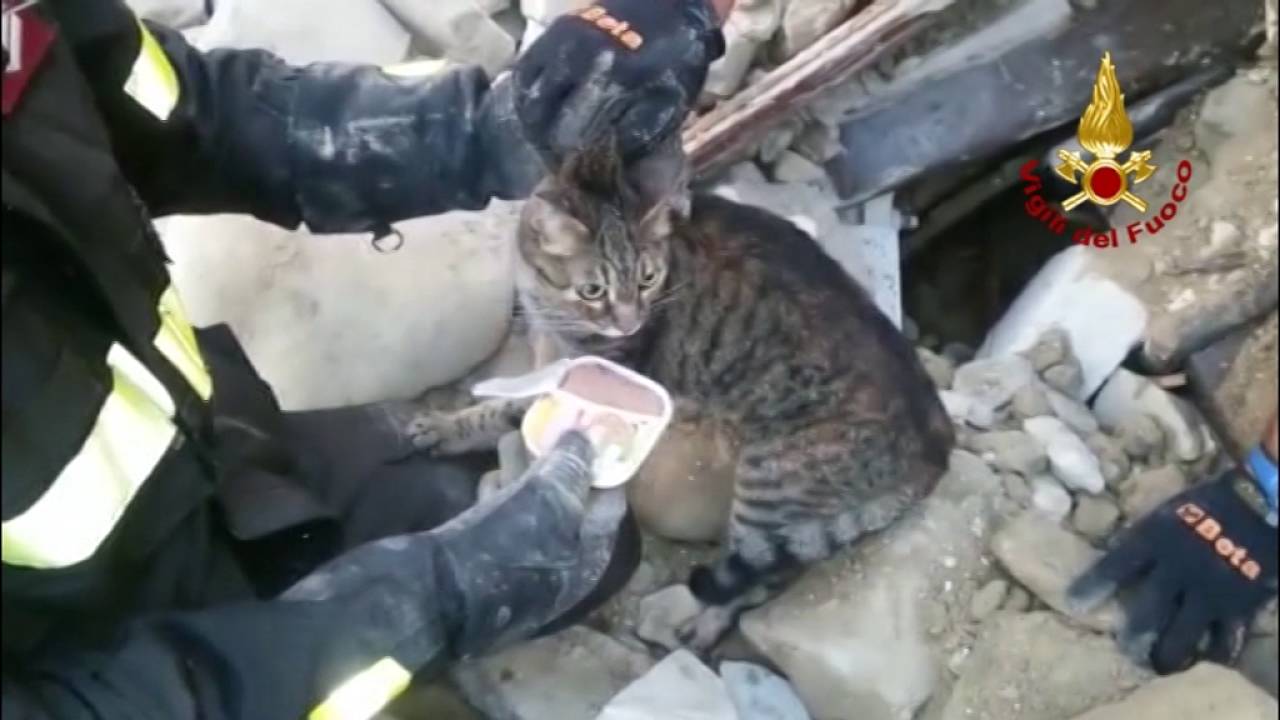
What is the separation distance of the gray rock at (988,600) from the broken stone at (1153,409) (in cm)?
27

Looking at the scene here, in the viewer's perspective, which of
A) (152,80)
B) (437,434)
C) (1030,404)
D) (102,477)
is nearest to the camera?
(102,477)

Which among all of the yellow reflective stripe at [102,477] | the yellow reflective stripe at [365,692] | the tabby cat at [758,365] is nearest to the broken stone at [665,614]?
the tabby cat at [758,365]

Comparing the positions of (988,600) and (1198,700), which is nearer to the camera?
(1198,700)

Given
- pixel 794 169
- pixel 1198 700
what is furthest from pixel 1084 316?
pixel 1198 700

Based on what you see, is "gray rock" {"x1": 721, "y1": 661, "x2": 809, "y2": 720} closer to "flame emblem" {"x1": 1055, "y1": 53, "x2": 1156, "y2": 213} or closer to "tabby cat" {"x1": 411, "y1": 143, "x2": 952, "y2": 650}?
"tabby cat" {"x1": 411, "y1": 143, "x2": 952, "y2": 650}

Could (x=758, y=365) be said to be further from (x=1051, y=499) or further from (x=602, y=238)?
(x=1051, y=499)

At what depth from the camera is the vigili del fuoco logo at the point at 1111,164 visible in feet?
4.51

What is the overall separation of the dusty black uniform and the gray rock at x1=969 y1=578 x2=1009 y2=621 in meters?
0.55

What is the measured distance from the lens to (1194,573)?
1.32m

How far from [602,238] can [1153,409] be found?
0.69 metres

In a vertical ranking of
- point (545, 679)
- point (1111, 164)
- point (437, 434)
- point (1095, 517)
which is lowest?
point (545, 679)

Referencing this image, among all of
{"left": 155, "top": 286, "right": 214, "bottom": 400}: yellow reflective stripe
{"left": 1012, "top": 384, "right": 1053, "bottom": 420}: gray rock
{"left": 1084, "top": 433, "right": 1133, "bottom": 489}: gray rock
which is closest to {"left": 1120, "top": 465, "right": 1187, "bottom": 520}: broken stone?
{"left": 1084, "top": 433, "right": 1133, "bottom": 489}: gray rock

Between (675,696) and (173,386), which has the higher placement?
(173,386)

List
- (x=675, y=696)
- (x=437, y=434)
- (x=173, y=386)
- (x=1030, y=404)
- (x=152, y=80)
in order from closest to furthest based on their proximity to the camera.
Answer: (x=173, y=386)
(x=152, y=80)
(x=675, y=696)
(x=437, y=434)
(x=1030, y=404)
